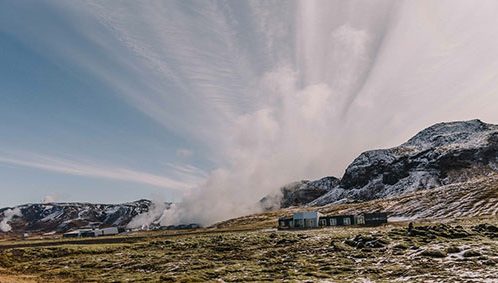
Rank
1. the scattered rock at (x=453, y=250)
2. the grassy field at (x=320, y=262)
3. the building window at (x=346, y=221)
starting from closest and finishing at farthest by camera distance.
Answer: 1. the grassy field at (x=320, y=262)
2. the scattered rock at (x=453, y=250)
3. the building window at (x=346, y=221)

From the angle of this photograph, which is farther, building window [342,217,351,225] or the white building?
the white building

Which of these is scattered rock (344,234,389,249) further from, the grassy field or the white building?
the white building

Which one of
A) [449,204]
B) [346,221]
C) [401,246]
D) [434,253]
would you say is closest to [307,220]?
[346,221]

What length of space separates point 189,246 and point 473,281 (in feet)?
152

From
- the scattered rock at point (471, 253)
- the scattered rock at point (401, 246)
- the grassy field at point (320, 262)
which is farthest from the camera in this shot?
the scattered rock at point (401, 246)

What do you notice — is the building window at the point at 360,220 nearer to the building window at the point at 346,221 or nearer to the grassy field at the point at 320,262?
the building window at the point at 346,221

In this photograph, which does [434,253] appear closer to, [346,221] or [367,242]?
[367,242]

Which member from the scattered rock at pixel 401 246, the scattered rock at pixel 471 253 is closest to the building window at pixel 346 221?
the scattered rock at pixel 401 246

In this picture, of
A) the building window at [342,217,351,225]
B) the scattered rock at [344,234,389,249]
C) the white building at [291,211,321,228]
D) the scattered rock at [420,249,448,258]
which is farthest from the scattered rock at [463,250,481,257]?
the white building at [291,211,321,228]

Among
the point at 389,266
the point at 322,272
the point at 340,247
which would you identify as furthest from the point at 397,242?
the point at 322,272

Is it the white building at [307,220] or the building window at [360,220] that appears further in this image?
the white building at [307,220]

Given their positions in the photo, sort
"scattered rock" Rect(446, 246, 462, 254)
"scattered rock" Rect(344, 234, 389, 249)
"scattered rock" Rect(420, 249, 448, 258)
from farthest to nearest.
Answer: "scattered rock" Rect(344, 234, 389, 249) < "scattered rock" Rect(446, 246, 462, 254) < "scattered rock" Rect(420, 249, 448, 258)

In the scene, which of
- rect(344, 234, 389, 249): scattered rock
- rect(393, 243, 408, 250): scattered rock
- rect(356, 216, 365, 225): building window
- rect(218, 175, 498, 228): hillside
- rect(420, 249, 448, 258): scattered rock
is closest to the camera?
rect(420, 249, 448, 258): scattered rock

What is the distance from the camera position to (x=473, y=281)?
69.9ft
